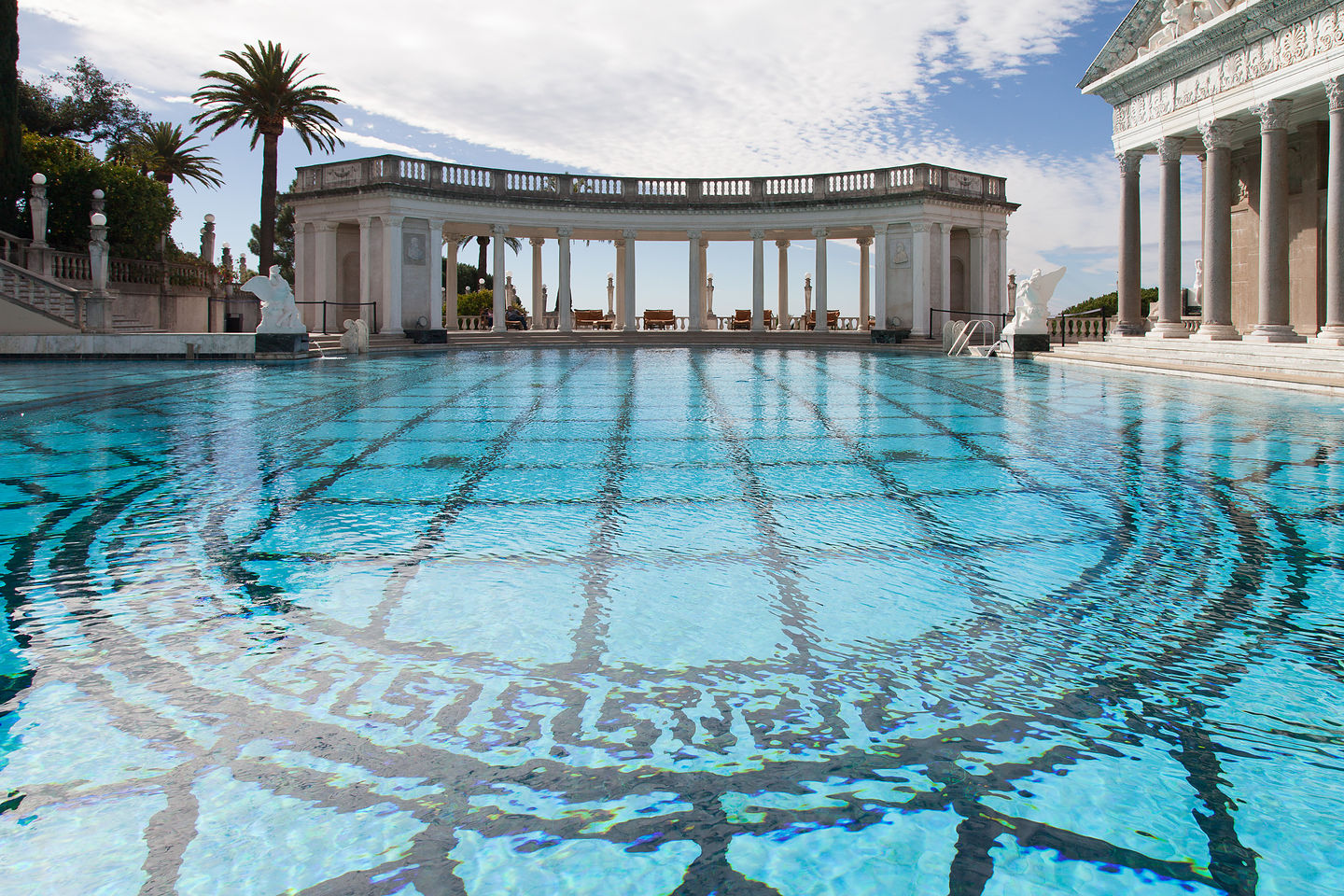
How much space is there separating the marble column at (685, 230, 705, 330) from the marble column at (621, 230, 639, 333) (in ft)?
8.12

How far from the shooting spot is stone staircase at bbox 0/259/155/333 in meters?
25.4

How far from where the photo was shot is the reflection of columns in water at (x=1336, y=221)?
1888 centimetres

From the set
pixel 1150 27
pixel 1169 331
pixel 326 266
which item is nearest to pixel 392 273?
pixel 326 266

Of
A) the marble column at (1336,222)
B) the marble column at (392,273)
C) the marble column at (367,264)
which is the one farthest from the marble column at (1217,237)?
the marble column at (367,264)

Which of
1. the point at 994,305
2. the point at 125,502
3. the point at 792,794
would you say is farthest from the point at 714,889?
the point at 994,305

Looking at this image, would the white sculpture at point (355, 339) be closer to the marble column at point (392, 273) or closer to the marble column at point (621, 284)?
the marble column at point (392, 273)

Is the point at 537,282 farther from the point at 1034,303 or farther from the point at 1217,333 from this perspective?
the point at 1217,333

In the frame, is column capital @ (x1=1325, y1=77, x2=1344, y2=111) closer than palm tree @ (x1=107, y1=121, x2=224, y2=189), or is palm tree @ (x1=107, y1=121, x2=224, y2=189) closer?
column capital @ (x1=1325, y1=77, x2=1344, y2=111)

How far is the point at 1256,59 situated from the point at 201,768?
1022 inches

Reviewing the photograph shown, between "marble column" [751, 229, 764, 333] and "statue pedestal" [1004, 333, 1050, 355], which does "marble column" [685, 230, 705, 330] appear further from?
"statue pedestal" [1004, 333, 1050, 355]

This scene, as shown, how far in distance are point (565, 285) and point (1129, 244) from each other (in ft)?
71.3

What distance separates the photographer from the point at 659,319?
142 feet

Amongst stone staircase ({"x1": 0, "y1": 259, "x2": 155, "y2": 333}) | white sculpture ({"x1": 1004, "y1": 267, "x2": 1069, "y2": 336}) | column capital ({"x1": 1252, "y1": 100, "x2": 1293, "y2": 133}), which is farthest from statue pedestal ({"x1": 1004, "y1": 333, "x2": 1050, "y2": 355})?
stone staircase ({"x1": 0, "y1": 259, "x2": 155, "y2": 333})

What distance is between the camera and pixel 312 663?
3234mm
